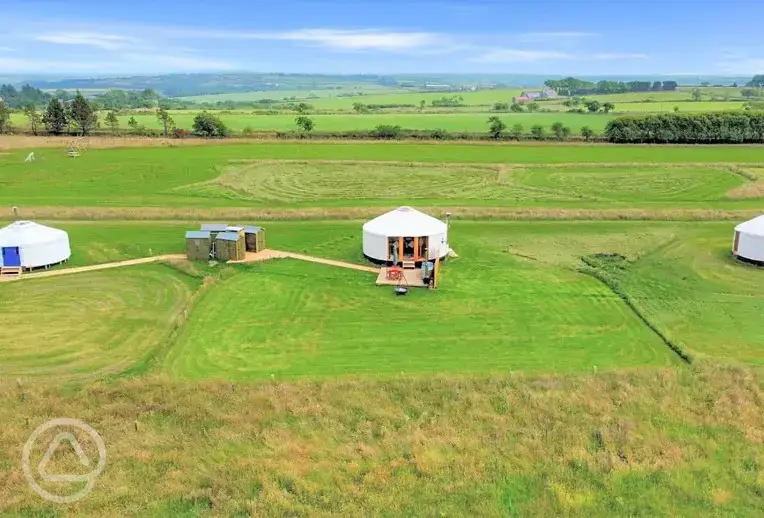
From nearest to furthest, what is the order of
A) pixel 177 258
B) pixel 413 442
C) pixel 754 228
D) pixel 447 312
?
pixel 413 442 < pixel 447 312 < pixel 754 228 < pixel 177 258

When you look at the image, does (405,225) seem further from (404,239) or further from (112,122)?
(112,122)

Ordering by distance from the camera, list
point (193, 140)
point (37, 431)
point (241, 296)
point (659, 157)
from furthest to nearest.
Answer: point (193, 140) → point (659, 157) → point (241, 296) → point (37, 431)

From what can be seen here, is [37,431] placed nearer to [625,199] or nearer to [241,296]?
[241,296]

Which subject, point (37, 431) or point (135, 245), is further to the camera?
point (135, 245)

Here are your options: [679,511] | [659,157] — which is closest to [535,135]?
[659,157]

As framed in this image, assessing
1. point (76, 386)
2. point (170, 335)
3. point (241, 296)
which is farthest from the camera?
point (241, 296)

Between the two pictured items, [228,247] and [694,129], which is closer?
[228,247]

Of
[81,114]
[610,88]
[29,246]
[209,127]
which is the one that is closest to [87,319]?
[29,246]

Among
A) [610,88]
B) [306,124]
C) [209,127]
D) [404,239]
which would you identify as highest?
[610,88]

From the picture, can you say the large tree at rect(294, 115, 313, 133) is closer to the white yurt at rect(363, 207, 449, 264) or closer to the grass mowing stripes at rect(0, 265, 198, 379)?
the white yurt at rect(363, 207, 449, 264)
